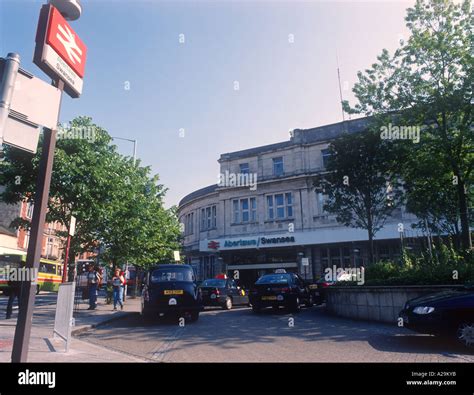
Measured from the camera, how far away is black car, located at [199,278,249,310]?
16.0 m

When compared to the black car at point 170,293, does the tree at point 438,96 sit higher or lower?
higher

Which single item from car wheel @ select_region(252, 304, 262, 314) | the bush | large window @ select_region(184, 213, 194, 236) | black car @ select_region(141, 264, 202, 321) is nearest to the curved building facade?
large window @ select_region(184, 213, 194, 236)

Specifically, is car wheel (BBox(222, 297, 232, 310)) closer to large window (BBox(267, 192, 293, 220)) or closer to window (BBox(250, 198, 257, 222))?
large window (BBox(267, 192, 293, 220))

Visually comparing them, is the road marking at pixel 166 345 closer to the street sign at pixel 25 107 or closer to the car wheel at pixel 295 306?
the street sign at pixel 25 107

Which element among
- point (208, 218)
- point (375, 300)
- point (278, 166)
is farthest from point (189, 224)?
point (375, 300)

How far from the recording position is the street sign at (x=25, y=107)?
11.5ft

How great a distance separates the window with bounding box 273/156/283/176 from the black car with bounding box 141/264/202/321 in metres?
21.0

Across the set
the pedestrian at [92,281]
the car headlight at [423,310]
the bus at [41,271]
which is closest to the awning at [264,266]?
the bus at [41,271]

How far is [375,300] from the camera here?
1094 centimetres

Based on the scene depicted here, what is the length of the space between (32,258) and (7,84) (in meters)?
1.82

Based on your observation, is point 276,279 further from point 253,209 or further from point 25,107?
point 253,209

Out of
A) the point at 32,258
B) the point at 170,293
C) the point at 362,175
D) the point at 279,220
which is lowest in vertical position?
the point at 170,293

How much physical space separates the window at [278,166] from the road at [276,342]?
21.6m

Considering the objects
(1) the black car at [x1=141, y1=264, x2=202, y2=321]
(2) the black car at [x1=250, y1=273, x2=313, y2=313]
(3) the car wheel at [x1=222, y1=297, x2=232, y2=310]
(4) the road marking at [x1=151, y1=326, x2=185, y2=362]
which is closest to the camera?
(4) the road marking at [x1=151, y1=326, x2=185, y2=362]
